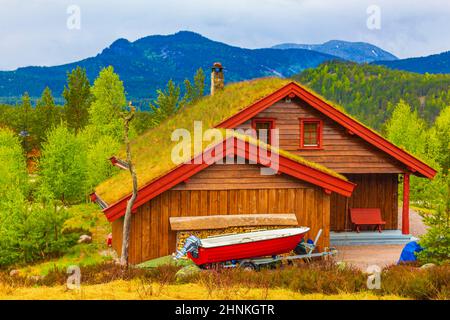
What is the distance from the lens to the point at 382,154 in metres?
24.7

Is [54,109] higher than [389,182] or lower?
higher

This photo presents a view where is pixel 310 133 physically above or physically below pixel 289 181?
above

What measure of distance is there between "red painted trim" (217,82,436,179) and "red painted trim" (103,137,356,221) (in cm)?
464

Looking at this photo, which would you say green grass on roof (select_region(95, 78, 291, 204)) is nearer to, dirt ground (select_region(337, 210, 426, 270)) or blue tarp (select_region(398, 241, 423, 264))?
dirt ground (select_region(337, 210, 426, 270))

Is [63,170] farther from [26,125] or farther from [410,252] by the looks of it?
[26,125]

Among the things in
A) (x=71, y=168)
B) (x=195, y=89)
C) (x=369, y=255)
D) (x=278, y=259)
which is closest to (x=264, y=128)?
(x=369, y=255)

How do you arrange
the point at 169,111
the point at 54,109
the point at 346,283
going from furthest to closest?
the point at 54,109 < the point at 169,111 < the point at 346,283

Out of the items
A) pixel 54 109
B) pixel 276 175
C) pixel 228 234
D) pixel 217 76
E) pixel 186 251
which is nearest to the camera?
pixel 186 251

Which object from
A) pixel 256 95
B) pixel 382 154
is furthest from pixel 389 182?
pixel 256 95

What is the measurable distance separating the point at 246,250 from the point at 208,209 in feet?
9.07

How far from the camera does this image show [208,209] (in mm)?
18688

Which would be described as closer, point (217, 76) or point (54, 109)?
point (217, 76)
